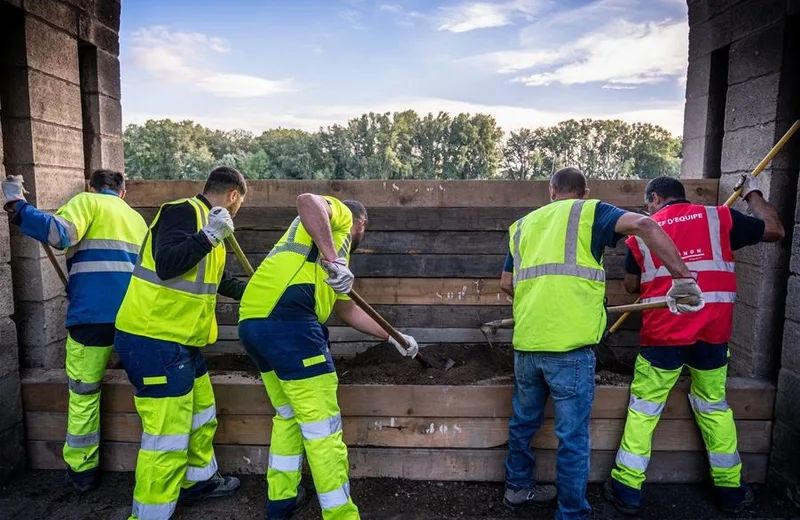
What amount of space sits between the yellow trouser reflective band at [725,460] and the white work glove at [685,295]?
1.06 m

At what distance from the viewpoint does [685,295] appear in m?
2.85

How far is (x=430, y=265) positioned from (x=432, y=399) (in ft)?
3.58

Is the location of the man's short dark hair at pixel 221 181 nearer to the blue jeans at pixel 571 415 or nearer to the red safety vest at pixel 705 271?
the blue jeans at pixel 571 415

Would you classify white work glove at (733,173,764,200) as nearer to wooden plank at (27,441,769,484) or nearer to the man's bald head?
the man's bald head

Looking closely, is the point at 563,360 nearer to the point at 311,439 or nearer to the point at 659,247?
the point at 659,247

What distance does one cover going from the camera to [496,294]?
13.8 feet

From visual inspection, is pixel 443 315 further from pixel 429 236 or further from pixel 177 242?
pixel 177 242

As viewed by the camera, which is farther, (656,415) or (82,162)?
(82,162)

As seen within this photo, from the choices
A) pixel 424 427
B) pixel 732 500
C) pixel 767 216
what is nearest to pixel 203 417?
pixel 424 427

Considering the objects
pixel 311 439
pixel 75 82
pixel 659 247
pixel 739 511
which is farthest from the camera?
pixel 75 82

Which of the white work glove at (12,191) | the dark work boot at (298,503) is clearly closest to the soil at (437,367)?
the dark work boot at (298,503)

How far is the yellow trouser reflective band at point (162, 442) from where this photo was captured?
2.93 m

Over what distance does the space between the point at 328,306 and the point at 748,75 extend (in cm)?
334

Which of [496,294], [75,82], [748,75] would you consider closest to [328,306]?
[496,294]
